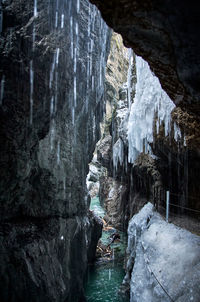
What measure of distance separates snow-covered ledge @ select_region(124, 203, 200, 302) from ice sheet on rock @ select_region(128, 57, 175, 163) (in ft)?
12.6

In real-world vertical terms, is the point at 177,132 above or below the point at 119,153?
below

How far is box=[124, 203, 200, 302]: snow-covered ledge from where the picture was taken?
204 inches

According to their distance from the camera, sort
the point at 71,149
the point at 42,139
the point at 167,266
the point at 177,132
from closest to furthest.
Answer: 1. the point at 167,266
2. the point at 177,132
3. the point at 42,139
4. the point at 71,149

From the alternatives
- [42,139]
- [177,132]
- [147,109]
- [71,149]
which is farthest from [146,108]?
[42,139]

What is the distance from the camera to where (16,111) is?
6918mm

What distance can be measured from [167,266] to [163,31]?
6057 millimetres

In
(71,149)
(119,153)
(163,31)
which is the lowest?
(71,149)

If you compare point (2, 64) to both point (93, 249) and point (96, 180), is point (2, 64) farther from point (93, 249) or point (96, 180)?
point (96, 180)

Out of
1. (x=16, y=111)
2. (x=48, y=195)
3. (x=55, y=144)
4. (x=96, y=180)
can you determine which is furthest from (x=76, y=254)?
(x=96, y=180)

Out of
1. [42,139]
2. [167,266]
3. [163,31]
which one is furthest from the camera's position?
[42,139]

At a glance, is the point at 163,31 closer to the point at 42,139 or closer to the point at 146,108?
the point at 42,139

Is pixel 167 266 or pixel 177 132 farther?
pixel 177 132

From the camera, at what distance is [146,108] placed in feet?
33.0

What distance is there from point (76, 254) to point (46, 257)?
9.18 feet
